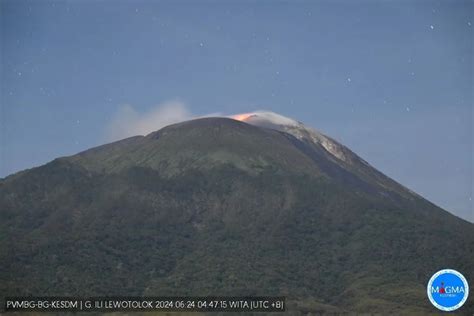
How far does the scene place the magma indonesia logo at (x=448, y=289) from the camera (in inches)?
1758

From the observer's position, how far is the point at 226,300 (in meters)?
187

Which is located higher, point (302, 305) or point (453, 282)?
point (453, 282)

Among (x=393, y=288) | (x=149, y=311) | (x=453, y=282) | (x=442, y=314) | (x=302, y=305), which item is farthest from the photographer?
(x=393, y=288)

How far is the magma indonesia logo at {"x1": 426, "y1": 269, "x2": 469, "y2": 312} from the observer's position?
44656mm

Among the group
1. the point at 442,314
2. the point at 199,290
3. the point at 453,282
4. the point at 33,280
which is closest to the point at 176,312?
the point at 199,290

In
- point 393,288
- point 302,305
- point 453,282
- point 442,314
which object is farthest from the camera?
point 393,288

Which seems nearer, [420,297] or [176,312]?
[176,312]

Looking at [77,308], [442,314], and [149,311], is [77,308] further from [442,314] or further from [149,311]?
[442,314]

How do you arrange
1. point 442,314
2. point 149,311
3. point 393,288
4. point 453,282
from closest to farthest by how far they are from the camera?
point 453,282 → point 149,311 → point 442,314 → point 393,288

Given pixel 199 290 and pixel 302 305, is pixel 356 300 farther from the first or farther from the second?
pixel 199 290

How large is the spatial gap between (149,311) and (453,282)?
115464mm

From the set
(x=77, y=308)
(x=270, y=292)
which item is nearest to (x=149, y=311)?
(x=77, y=308)

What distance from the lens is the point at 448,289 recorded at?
4497cm

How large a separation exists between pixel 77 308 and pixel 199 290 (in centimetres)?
4337
